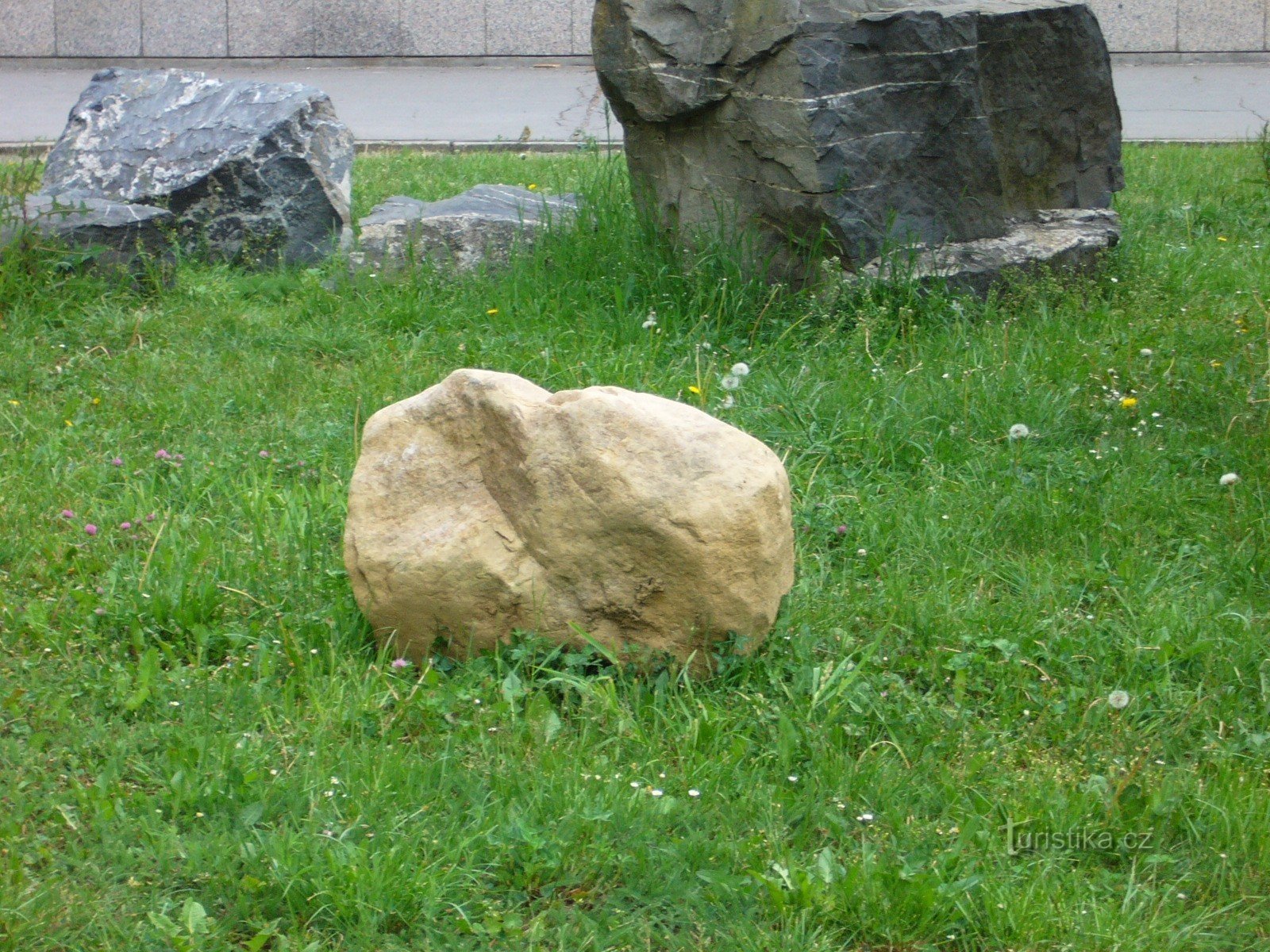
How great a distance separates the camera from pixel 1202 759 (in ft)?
10.2

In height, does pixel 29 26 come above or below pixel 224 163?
above

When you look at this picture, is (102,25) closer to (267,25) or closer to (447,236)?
(267,25)

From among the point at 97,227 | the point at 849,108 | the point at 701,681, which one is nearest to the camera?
the point at 701,681

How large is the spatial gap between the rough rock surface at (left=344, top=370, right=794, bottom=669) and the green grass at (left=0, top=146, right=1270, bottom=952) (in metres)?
0.13

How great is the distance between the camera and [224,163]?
22.6 ft

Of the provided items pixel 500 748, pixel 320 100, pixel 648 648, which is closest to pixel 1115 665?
pixel 648 648

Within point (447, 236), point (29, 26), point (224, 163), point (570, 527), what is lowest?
point (570, 527)

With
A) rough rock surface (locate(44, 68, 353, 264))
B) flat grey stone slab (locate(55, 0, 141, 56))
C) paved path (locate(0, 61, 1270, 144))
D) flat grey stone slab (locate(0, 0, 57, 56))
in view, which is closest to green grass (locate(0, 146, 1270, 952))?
rough rock surface (locate(44, 68, 353, 264))

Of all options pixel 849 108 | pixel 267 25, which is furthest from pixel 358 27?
pixel 849 108

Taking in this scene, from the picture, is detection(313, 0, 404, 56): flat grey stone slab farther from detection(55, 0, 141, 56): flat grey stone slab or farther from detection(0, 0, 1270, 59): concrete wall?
detection(55, 0, 141, 56): flat grey stone slab

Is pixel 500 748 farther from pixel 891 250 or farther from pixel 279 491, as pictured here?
pixel 891 250

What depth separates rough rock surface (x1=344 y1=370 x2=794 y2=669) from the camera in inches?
125

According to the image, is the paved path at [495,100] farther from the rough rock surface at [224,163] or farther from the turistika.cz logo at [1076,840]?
the turistika.cz logo at [1076,840]

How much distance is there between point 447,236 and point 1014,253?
9.35 ft
